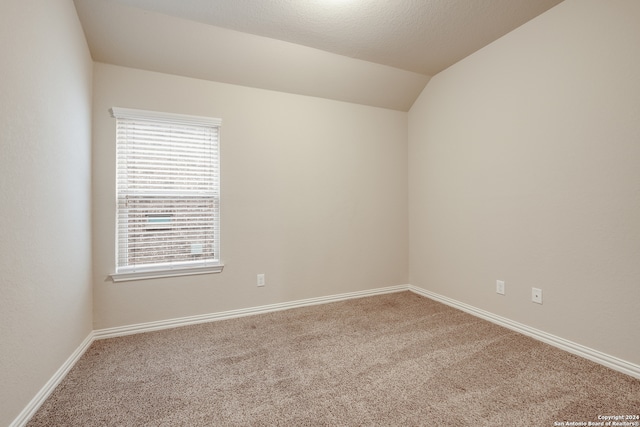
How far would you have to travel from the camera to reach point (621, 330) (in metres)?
1.83

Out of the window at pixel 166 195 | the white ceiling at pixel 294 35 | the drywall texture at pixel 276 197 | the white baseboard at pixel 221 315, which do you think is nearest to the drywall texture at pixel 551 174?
the white ceiling at pixel 294 35

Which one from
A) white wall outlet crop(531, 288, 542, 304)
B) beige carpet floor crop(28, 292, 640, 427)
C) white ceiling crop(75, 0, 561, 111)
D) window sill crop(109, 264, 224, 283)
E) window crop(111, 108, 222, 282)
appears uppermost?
white ceiling crop(75, 0, 561, 111)

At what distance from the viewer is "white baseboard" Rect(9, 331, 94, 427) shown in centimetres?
138

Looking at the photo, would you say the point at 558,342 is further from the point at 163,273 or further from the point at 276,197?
the point at 163,273

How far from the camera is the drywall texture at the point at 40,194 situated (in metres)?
1.30

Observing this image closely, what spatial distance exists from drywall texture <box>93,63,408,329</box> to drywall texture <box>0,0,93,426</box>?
0.27m

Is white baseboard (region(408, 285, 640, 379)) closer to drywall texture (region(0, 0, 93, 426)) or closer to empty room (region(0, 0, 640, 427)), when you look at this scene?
empty room (region(0, 0, 640, 427))

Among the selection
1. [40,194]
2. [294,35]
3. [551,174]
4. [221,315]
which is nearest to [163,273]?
[221,315]

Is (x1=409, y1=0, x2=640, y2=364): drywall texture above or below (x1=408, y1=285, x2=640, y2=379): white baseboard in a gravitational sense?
above

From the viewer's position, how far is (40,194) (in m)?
1.56

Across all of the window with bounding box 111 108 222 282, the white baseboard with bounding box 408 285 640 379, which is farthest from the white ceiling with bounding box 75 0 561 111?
the white baseboard with bounding box 408 285 640 379

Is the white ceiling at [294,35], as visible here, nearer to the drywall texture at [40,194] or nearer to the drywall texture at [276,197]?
the drywall texture at [276,197]

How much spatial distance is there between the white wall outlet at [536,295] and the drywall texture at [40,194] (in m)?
3.32

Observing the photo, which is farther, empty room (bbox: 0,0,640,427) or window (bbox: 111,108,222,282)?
window (bbox: 111,108,222,282)
